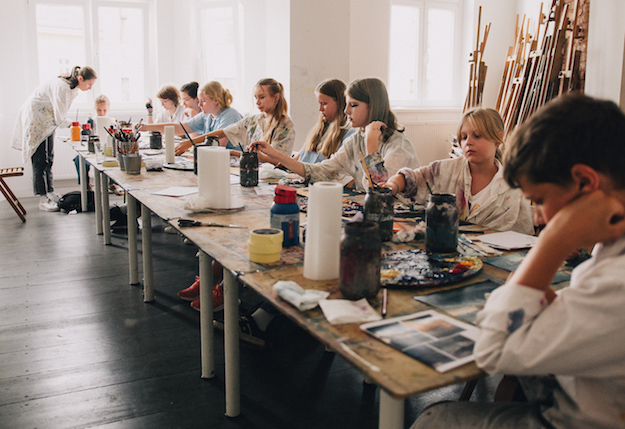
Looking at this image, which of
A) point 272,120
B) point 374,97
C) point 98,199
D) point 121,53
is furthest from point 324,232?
point 121,53

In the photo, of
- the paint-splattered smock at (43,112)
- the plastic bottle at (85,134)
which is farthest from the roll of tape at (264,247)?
the paint-splattered smock at (43,112)

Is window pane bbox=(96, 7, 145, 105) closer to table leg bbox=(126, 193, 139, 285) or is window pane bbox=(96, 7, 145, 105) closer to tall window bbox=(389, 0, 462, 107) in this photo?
tall window bbox=(389, 0, 462, 107)

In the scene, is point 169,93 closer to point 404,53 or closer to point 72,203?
point 72,203

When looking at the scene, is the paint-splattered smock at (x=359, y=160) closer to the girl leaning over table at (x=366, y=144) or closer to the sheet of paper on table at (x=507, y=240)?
the girl leaning over table at (x=366, y=144)

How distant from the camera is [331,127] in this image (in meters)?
3.32

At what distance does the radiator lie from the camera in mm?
6480

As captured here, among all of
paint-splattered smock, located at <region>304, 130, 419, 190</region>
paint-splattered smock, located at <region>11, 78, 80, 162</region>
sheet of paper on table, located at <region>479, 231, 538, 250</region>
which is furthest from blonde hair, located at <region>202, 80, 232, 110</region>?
sheet of paper on table, located at <region>479, 231, 538, 250</region>

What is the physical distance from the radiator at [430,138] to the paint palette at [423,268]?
200 inches

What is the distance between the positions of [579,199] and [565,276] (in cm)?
53

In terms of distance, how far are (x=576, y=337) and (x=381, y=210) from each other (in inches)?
34.5

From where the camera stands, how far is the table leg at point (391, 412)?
3.13 ft

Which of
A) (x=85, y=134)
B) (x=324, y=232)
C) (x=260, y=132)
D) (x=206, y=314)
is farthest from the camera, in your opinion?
(x=85, y=134)

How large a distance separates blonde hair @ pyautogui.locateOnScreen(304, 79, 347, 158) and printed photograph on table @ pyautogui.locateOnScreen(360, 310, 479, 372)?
7.32 ft

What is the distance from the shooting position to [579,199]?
885mm
